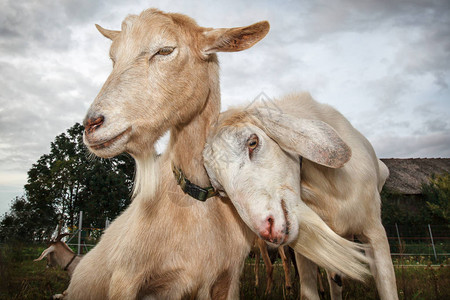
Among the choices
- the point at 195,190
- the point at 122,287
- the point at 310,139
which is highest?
the point at 310,139

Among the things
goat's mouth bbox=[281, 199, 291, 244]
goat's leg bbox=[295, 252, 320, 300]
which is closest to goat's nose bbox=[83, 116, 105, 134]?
goat's mouth bbox=[281, 199, 291, 244]

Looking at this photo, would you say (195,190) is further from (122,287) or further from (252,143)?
(122,287)

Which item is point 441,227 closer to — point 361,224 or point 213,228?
point 361,224

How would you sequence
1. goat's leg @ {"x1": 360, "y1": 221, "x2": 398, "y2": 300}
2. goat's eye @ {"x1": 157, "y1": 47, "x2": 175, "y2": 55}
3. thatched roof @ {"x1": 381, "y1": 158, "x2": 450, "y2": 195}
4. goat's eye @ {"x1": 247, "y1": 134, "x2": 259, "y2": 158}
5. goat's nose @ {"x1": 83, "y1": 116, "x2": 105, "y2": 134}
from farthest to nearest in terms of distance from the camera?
thatched roof @ {"x1": 381, "y1": 158, "x2": 450, "y2": 195} → goat's leg @ {"x1": 360, "y1": 221, "x2": 398, "y2": 300} → goat's eye @ {"x1": 157, "y1": 47, "x2": 175, "y2": 55} → goat's eye @ {"x1": 247, "y1": 134, "x2": 259, "y2": 158} → goat's nose @ {"x1": 83, "y1": 116, "x2": 105, "y2": 134}

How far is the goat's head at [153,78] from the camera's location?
1.85 m

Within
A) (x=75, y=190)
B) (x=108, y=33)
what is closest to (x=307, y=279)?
(x=108, y=33)

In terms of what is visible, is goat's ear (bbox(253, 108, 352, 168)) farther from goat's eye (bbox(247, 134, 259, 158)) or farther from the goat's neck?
the goat's neck

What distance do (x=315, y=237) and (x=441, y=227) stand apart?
1860 centimetres

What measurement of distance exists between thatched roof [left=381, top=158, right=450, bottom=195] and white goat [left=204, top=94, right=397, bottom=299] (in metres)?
23.0

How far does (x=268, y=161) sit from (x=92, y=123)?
102 cm

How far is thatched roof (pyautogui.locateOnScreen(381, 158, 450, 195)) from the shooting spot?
78.9ft

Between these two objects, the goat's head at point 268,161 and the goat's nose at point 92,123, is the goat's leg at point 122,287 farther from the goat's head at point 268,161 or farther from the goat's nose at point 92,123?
the goat's nose at point 92,123

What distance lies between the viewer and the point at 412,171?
26.5 meters

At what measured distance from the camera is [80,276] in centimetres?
276
